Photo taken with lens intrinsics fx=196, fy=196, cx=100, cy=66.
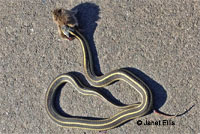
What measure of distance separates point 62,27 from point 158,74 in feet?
7.21

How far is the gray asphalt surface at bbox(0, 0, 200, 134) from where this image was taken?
395cm

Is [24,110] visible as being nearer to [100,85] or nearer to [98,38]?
[100,85]

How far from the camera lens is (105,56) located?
4219 millimetres

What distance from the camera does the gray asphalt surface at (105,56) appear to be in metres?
3.95

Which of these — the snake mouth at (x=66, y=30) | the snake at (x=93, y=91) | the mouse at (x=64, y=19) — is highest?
the mouse at (x=64, y=19)

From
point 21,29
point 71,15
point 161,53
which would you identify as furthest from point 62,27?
point 161,53

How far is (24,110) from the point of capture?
4535 millimetres

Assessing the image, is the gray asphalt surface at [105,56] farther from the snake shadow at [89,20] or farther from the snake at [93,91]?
the snake at [93,91]

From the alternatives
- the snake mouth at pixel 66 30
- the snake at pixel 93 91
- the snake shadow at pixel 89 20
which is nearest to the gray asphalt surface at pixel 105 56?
the snake shadow at pixel 89 20

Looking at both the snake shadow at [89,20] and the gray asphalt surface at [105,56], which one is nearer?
the gray asphalt surface at [105,56]

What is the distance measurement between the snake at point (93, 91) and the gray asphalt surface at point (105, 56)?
16 cm

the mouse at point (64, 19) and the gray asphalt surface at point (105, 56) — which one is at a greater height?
the mouse at point (64, 19)

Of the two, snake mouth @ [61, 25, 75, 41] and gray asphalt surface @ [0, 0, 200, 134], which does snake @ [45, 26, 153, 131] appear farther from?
gray asphalt surface @ [0, 0, 200, 134]

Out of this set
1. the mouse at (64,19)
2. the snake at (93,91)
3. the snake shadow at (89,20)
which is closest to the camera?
the snake at (93,91)
